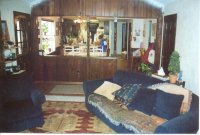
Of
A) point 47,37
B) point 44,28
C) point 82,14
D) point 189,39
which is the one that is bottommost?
point 189,39

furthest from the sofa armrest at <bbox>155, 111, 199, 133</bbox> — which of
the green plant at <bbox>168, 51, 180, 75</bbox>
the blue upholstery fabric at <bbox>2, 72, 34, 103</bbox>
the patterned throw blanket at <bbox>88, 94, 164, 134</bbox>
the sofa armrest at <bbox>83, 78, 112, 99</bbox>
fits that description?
the blue upholstery fabric at <bbox>2, 72, 34, 103</bbox>

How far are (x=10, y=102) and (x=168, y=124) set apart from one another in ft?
7.17

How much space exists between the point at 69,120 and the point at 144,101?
3.95 feet

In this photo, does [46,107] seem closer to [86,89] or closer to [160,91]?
[86,89]

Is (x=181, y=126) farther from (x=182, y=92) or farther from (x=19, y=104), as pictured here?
(x=19, y=104)

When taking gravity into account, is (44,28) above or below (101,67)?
above

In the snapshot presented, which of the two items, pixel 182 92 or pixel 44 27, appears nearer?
pixel 182 92

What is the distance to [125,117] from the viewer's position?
2717mm

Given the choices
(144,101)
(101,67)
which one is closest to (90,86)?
(144,101)

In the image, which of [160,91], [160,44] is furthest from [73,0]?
[160,91]

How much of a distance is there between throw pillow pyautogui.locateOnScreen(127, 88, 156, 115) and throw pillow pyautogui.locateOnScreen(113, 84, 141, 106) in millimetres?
126

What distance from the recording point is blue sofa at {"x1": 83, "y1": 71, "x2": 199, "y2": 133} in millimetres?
2188

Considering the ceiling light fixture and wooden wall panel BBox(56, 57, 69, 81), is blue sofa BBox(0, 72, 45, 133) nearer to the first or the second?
wooden wall panel BBox(56, 57, 69, 81)

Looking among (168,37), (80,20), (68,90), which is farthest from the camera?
(80,20)
